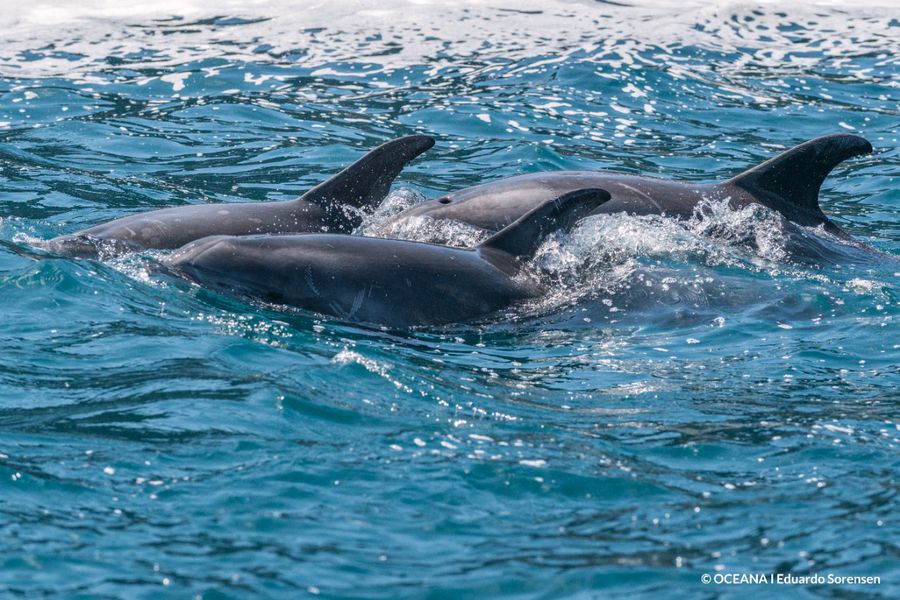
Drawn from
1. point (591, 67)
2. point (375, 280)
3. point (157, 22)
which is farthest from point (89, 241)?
point (157, 22)

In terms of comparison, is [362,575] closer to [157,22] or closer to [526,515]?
[526,515]

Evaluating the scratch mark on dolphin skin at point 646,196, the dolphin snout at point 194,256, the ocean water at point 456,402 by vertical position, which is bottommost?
the ocean water at point 456,402

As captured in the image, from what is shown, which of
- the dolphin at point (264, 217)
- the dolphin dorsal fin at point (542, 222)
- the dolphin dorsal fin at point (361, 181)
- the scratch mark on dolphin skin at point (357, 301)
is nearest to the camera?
→ the scratch mark on dolphin skin at point (357, 301)

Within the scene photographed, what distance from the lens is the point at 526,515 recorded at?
19.1ft

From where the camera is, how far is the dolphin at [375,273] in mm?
8648

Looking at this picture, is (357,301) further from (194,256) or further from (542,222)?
(542,222)

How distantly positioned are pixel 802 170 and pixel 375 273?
4.19 metres

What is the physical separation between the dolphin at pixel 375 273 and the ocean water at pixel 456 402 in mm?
163

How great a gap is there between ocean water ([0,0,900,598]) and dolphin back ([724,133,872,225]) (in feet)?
0.80
